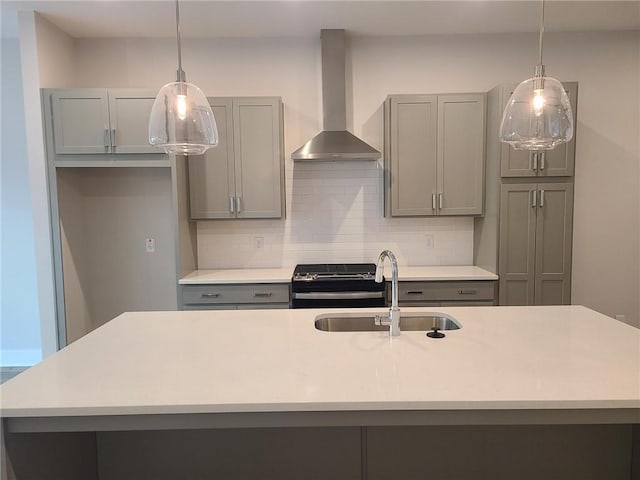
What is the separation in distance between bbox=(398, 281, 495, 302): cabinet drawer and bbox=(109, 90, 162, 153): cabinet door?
2.32m

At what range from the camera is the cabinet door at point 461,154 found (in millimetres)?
3568

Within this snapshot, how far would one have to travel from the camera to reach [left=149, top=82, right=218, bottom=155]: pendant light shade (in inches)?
72.5

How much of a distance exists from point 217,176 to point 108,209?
1177mm

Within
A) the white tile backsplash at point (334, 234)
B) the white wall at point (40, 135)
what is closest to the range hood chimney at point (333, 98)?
the white tile backsplash at point (334, 234)

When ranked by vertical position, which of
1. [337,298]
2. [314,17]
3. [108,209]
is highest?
[314,17]

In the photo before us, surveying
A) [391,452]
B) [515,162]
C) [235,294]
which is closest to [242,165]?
[235,294]

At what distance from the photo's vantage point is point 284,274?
366 centimetres

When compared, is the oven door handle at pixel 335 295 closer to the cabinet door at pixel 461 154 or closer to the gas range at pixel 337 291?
the gas range at pixel 337 291

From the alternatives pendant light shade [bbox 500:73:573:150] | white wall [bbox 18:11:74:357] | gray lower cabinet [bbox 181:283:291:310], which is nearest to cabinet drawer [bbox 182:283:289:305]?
gray lower cabinet [bbox 181:283:291:310]

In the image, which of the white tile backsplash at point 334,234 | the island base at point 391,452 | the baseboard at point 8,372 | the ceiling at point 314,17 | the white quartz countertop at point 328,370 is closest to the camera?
the white quartz countertop at point 328,370

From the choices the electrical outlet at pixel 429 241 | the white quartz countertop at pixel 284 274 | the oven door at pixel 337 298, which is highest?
the electrical outlet at pixel 429 241

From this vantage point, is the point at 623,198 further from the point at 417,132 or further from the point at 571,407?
the point at 571,407

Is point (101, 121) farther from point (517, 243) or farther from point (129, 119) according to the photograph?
point (517, 243)

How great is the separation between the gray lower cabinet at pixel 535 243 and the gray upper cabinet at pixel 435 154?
31 centimetres
